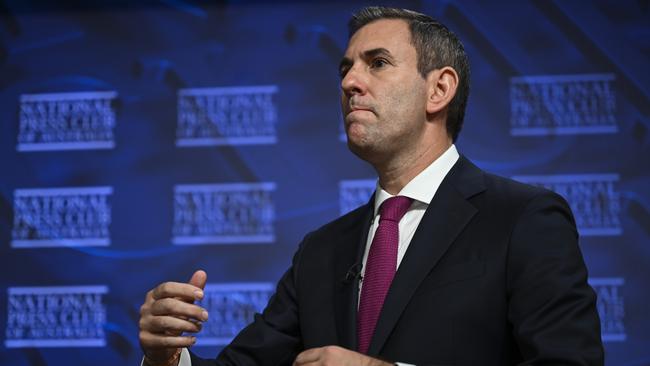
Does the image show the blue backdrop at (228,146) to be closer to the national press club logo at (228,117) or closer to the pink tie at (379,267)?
the national press club logo at (228,117)

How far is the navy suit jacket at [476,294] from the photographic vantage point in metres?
1.59

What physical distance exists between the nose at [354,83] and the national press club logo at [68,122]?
1.97m

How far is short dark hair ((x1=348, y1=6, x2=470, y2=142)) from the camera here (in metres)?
2.15

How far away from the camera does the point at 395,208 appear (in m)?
1.98

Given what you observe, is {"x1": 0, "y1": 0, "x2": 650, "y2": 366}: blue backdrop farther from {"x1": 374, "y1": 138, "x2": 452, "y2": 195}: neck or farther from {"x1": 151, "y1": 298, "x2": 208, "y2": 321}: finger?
{"x1": 151, "y1": 298, "x2": 208, "y2": 321}: finger

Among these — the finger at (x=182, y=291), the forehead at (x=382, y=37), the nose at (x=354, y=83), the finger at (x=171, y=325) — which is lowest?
the finger at (x=171, y=325)

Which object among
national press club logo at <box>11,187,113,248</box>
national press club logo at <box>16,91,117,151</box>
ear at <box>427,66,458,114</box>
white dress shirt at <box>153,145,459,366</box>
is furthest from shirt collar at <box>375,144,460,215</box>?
national press club logo at <box>16,91,117,151</box>

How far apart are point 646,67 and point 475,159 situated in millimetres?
843

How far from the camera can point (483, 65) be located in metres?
3.64

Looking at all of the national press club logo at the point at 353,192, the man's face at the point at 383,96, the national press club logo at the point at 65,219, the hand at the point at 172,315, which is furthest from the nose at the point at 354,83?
the national press club logo at the point at 65,219

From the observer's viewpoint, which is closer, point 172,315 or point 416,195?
point 172,315

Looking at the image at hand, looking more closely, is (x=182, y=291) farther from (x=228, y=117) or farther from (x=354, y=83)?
(x=228, y=117)

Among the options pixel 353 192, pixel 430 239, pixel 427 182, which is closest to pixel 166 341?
pixel 430 239

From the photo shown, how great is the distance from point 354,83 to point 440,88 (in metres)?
0.24
